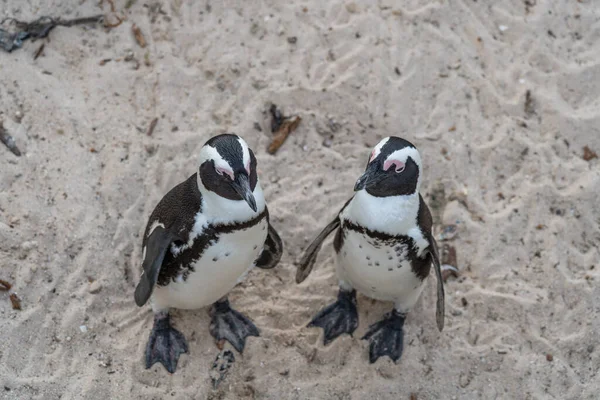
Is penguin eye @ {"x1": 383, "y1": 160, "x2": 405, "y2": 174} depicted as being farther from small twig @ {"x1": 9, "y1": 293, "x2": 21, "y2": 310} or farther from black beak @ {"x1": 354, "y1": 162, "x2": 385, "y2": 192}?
small twig @ {"x1": 9, "y1": 293, "x2": 21, "y2": 310}

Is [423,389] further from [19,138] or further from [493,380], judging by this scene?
[19,138]

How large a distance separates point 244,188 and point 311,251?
2.49ft

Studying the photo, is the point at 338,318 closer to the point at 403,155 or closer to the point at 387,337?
the point at 387,337

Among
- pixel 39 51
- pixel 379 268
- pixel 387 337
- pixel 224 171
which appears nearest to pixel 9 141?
pixel 39 51

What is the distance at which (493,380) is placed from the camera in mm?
3113

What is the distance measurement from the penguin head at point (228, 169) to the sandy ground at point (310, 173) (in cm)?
99

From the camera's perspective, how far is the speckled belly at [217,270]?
8.77ft

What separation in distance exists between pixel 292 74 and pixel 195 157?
81 cm

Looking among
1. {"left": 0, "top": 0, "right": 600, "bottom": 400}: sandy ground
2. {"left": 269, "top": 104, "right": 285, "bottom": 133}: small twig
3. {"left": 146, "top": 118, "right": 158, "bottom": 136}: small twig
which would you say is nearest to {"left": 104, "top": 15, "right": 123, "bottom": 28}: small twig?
{"left": 0, "top": 0, "right": 600, "bottom": 400}: sandy ground

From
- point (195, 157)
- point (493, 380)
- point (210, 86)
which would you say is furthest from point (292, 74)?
point (493, 380)

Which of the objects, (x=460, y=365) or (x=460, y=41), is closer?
(x=460, y=365)

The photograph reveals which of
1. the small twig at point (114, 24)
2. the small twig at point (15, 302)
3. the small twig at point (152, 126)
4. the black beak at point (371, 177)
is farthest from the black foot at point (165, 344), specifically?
the small twig at point (114, 24)

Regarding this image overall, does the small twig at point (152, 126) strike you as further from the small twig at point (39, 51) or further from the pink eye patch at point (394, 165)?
the pink eye patch at point (394, 165)

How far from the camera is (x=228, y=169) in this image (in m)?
2.43
